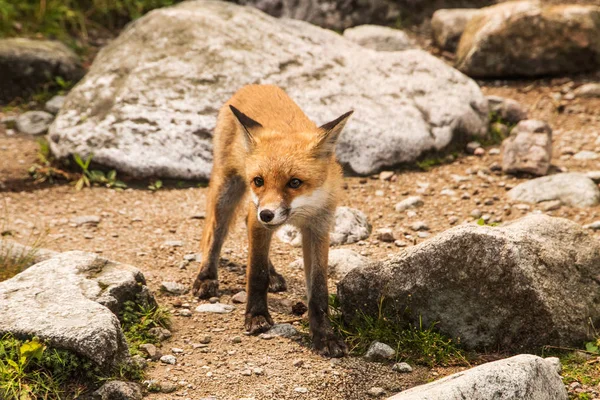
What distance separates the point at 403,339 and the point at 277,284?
1447 millimetres

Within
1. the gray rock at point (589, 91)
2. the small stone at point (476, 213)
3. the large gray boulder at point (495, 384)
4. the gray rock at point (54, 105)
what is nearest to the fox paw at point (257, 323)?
the large gray boulder at point (495, 384)

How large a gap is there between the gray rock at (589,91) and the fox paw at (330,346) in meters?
5.89

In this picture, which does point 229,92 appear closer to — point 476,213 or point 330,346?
point 476,213

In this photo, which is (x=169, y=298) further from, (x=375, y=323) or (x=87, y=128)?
(x=87, y=128)

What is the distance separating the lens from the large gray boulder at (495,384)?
3701 mm

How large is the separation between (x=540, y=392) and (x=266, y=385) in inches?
60.0

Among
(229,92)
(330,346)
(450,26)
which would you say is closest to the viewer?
(330,346)

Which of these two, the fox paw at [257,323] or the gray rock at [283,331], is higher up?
the fox paw at [257,323]

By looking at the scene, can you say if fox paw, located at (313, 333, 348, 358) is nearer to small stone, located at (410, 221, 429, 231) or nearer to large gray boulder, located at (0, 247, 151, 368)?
large gray boulder, located at (0, 247, 151, 368)

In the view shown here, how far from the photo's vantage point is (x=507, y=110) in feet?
29.4

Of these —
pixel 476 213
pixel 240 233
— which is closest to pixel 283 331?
pixel 240 233

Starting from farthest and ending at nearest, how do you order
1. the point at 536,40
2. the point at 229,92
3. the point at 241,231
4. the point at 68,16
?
the point at 68,16 → the point at 536,40 → the point at 229,92 → the point at 241,231

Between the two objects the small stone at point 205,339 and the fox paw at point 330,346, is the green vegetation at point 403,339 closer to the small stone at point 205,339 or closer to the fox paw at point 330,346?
the fox paw at point 330,346

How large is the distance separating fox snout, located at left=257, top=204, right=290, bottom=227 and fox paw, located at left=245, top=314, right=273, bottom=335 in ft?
2.85
